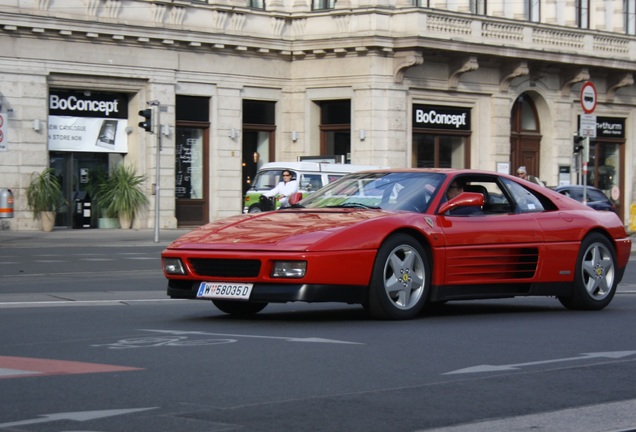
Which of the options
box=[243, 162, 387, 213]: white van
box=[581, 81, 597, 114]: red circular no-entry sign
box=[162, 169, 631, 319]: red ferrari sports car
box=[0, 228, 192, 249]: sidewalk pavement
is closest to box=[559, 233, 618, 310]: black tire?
box=[162, 169, 631, 319]: red ferrari sports car

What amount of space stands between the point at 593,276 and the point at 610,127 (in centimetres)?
3982

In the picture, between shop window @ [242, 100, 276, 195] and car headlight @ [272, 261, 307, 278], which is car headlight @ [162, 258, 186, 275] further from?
shop window @ [242, 100, 276, 195]

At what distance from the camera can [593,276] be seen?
1376cm

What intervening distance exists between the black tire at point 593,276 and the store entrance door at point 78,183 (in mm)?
26489

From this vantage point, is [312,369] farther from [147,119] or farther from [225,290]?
[147,119]

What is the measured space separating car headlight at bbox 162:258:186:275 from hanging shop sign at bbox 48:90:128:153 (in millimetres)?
26618

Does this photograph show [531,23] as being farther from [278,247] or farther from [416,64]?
[278,247]

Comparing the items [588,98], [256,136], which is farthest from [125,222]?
[588,98]

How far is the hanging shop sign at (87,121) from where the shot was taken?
125ft

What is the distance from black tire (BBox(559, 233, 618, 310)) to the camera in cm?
1358

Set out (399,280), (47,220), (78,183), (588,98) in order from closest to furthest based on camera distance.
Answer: (399,280)
(588,98)
(47,220)
(78,183)

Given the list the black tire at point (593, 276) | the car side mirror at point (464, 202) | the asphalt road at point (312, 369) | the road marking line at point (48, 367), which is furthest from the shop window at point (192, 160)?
the road marking line at point (48, 367)

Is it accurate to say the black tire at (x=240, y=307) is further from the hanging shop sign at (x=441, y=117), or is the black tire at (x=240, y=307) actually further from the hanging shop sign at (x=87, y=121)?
the hanging shop sign at (x=441, y=117)

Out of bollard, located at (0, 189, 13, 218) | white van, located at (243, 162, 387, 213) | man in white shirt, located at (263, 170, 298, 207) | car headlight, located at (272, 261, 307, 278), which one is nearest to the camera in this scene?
car headlight, located at (272, 261, 307, 278)
